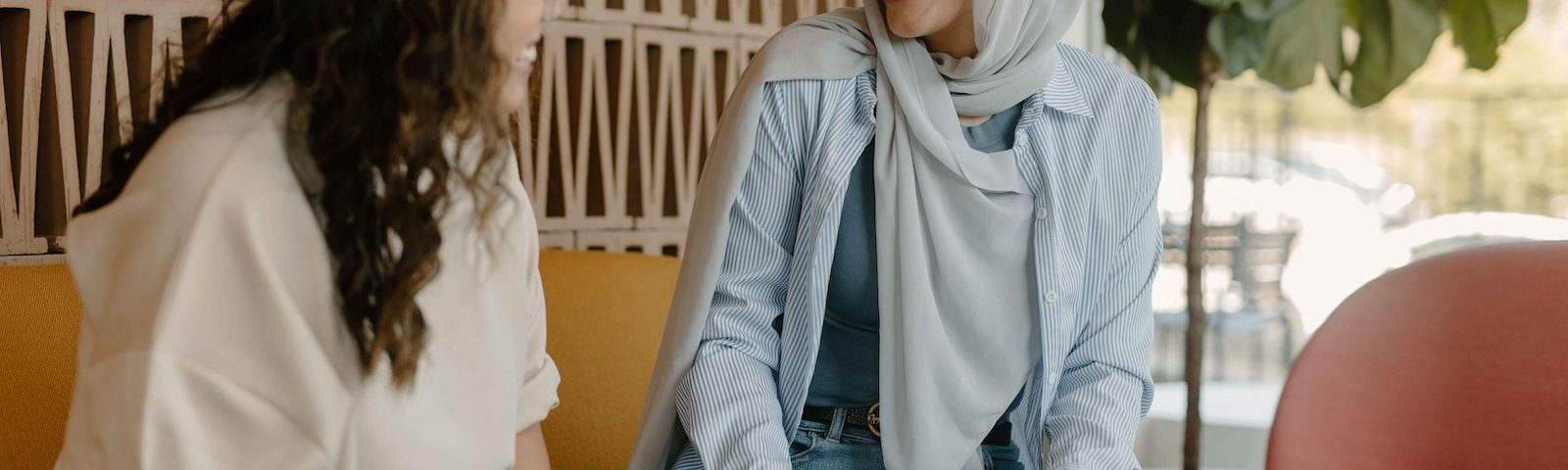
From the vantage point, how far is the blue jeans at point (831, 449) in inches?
59.9

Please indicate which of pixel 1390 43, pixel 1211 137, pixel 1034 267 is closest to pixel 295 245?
pixel 1034 267

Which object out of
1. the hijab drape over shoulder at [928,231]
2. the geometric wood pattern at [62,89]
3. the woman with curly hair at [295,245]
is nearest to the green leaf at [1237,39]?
the hijab drape over shoulder at [928,231]

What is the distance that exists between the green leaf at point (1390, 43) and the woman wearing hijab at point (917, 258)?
1.73m

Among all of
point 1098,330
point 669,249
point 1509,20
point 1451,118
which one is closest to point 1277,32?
point 1509,20

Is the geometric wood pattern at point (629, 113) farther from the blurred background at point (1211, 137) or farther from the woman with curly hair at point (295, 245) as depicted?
the woman with curly hair at point (295, 245)

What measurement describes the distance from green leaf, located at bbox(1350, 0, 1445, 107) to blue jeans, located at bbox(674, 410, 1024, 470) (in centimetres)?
209

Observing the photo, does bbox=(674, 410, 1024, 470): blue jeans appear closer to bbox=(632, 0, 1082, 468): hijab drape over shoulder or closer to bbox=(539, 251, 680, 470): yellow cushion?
bbox=(632, 0, 1082, 468): hijab drape over shoulder

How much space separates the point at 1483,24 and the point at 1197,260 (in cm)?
87

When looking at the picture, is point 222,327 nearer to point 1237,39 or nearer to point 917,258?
point 917,258

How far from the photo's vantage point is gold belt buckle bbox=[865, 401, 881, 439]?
5.06 ft

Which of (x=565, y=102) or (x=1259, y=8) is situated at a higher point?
(x=1259, y=8)

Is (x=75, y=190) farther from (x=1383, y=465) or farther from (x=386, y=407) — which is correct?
(x=1383, y=465)

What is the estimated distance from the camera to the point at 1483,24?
10.0 feet

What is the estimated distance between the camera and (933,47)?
1.63 metres
